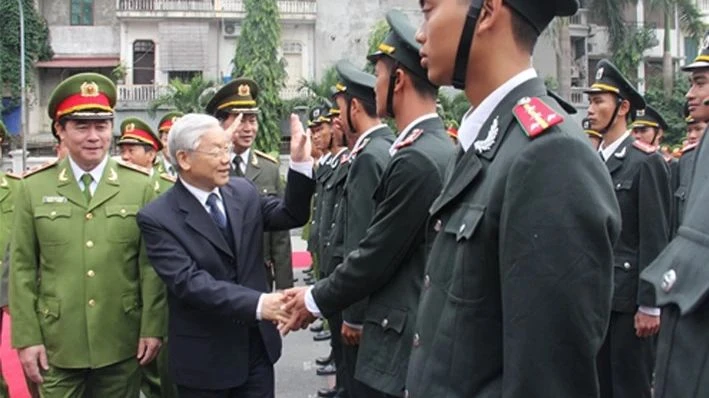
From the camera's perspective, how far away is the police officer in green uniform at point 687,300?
4.23ft

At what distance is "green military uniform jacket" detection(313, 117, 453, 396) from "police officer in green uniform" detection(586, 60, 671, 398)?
155cm

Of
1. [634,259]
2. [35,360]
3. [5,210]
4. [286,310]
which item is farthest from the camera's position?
[5,210]

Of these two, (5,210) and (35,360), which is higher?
(5,210)

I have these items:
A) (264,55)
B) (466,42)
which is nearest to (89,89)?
(466,42)

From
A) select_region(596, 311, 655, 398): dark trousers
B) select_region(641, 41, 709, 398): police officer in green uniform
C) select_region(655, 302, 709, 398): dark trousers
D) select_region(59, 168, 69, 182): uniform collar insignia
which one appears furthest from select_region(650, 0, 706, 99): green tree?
select_region(655, 302, 709, 398): dark trousers

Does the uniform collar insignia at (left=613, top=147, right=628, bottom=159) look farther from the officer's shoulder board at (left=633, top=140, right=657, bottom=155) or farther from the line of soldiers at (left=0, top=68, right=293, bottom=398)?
the line of soldiers at (left=0, top=68, right=293, bottom=398)

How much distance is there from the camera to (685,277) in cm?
135

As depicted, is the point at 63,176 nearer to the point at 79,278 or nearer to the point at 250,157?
the point at 79,278

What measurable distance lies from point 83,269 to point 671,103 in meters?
30.0

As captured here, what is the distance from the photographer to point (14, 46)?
3247cm

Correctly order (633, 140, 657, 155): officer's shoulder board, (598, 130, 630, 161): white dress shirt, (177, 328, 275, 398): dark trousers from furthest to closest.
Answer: (598, 130, 630, 161): white dress shirt
(633, 140, 657, 155): officer's shoulder board
(177, 328, 275, 398): dark trousers

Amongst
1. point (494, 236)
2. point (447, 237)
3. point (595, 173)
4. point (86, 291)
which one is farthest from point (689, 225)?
point (86, 291)

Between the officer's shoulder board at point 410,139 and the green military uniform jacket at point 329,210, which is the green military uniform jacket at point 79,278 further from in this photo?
the green military uniform jacket at point 329,210

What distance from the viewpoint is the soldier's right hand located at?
140 inches
